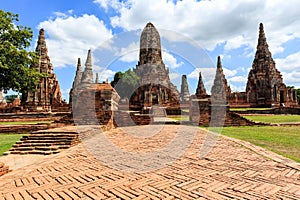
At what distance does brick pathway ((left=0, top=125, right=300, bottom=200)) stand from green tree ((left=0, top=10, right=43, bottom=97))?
1285 cm

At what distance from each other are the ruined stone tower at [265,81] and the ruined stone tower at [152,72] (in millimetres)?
11425

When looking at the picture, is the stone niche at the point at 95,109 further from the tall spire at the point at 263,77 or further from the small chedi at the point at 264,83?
the tall spire at the point at 263,77

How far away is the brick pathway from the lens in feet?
9.21

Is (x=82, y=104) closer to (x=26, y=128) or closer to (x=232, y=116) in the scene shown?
(x=26, y=128)

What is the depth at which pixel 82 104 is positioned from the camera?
1077cm

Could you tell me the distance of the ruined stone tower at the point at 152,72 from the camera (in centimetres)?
2551

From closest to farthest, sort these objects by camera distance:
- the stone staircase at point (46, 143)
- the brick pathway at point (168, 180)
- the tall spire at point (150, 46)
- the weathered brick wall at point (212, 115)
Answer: the brick pathway at point (168, 180)
the stone staircase at point (46, 143)
the weathered brick wall at point (212, 115)
the tall spire at point (150, 46)

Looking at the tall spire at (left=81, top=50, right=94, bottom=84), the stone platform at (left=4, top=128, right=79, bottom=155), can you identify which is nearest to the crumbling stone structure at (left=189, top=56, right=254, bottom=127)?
the stone platform at (left=4, top=128, right=79, bottom=155)

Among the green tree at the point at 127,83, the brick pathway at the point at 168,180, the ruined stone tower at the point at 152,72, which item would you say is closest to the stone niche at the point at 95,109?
the brick pathway at the point at 168,180

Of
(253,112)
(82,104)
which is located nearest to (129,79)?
(253,112)

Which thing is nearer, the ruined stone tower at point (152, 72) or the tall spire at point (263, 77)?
the ruined stone tower at point (152, 72)

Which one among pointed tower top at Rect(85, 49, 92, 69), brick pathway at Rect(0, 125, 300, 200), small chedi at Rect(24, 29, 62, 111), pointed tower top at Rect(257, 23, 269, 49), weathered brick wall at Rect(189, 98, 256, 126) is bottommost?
brick pathway at Rect(0, 125, 300, 200)

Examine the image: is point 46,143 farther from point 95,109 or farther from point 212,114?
point 212,114

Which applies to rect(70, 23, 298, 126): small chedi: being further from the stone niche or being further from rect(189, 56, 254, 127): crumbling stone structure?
the stone niche
